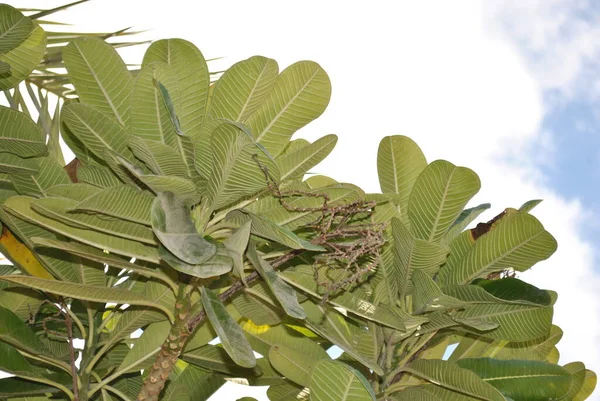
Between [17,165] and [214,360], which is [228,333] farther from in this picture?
[17,165]

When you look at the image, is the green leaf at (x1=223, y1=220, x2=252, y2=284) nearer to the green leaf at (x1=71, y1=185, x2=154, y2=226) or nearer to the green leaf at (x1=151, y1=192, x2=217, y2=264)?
the green leaf at (x1=151, y1=192, x2=217, y2=264)

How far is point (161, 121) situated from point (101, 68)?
16 cm

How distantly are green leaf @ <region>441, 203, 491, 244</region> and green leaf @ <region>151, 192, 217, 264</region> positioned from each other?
602 millimetres

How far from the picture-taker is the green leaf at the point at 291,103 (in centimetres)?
131

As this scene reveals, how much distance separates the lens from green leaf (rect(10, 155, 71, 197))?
4.56ft

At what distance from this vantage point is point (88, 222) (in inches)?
48.1

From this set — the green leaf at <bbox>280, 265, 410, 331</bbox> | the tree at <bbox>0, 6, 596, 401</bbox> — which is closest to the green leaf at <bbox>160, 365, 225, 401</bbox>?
the tree at <bbox>0, 6, 596, 401</bbox>

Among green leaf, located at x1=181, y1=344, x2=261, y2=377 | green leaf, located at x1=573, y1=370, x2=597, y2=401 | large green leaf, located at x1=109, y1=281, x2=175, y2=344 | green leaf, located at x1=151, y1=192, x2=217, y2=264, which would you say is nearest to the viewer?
green leaf, located at x1=151, y1=192, x2=217, y2=264

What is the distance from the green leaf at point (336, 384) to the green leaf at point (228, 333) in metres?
0.13

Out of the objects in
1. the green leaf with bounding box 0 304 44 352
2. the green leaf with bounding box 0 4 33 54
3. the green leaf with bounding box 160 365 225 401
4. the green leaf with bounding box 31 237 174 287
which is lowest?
the green leaf with bounding box 0 304 44 352

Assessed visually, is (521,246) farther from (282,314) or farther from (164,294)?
(164,294)

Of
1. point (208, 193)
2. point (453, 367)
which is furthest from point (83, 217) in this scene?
point (453, 367)

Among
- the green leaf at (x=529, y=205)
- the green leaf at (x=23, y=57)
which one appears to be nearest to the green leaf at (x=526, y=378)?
the green leaf at (x=529, y=205)

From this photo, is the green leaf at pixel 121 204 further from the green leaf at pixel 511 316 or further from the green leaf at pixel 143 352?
the green leaf at pixel 511 316
